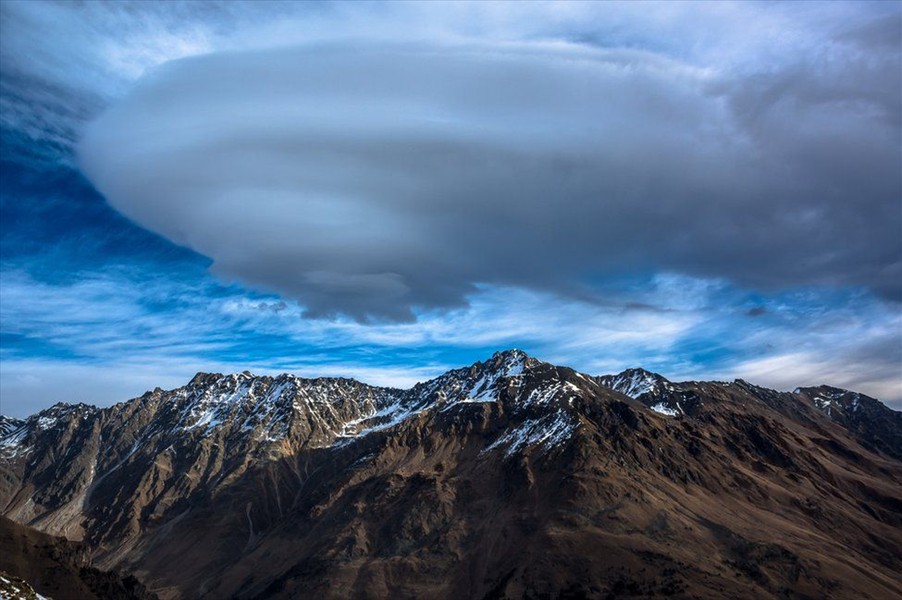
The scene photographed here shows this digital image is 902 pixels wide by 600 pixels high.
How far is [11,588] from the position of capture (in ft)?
189
